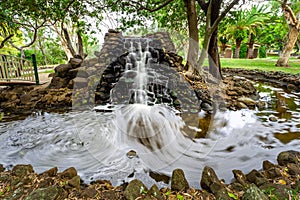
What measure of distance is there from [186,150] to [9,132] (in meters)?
3.98

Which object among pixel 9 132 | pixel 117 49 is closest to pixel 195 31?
pixel 117 49

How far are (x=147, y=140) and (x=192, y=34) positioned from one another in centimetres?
463

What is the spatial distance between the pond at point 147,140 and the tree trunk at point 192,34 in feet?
7.84

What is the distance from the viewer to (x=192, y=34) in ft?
21.2

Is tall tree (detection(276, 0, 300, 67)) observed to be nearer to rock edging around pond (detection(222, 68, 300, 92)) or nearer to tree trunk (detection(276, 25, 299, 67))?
tree trunk (detection(276, 25, 299, 67))

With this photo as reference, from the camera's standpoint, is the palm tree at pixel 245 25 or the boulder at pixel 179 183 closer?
the boulder at pixel 179 183

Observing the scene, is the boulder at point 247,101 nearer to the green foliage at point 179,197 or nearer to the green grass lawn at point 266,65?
the green foliage at point 179,197

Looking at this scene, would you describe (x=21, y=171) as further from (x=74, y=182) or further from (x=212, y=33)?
(x=212, y=33)

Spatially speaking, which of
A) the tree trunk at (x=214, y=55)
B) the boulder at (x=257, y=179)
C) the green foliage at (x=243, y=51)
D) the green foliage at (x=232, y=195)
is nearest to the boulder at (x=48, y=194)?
the green foliage at (x=232, y=195)

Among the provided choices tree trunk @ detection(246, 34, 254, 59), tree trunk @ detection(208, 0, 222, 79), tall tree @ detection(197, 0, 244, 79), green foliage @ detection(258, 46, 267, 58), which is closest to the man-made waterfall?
tall tree @ detection(197, 0, 244, 79)

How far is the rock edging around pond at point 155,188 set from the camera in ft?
5.58

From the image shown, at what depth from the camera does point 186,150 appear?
10.5 feet

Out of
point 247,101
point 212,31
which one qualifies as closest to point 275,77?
point 247,101

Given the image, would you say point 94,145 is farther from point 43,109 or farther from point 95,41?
point 95,41
